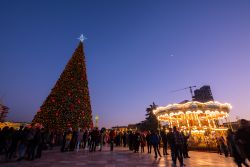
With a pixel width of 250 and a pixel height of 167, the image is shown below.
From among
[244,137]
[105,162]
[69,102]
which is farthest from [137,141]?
[244,137]

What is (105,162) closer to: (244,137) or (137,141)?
(244,137)

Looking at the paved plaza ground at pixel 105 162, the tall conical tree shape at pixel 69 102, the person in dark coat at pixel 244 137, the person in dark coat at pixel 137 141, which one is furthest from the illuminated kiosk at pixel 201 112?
the person in dark coat at pixel 244 137

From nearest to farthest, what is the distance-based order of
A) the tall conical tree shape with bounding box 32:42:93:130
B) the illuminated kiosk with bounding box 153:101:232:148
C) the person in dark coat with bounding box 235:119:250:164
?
the person in dark coat with bounding box 235:119:250:164 < the illuminated kiosk with bounding box 153:101:232:148 < the tall conical tree shape with bounding box 32:42:93:130

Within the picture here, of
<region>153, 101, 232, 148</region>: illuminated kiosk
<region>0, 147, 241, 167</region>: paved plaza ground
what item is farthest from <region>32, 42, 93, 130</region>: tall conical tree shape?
<region>153, 101, 232, 148</region>: illuminated kiosk

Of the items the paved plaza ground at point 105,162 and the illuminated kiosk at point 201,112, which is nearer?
the paved plaza ground at point 105,162

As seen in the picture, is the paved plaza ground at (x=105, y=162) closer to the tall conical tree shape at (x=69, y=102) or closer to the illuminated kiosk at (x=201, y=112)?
the illuminated kiosk at (x=201, y=112)

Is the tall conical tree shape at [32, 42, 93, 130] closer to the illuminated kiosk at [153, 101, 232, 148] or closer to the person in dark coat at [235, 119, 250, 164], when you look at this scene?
the illuminated kiosk at [153, 101, 232, 148]

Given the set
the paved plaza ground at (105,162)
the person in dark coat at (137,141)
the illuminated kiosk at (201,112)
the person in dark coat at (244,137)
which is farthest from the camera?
the illuminated kiosk at (201,112)

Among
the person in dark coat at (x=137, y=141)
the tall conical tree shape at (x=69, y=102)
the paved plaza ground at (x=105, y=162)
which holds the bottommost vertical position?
the paved plaza ground at (x=105, y=162)

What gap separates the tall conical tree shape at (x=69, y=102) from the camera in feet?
56.7

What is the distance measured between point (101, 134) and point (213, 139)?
1143 cm

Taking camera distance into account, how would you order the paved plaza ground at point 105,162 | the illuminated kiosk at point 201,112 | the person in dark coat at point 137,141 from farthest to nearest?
the illuminated kiosk at point 201,112 → the person in dark coat at point 137,141 → the paved plaza ground at point 105,162

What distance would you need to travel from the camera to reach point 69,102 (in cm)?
1861

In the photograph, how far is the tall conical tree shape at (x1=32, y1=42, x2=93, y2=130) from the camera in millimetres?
17297
